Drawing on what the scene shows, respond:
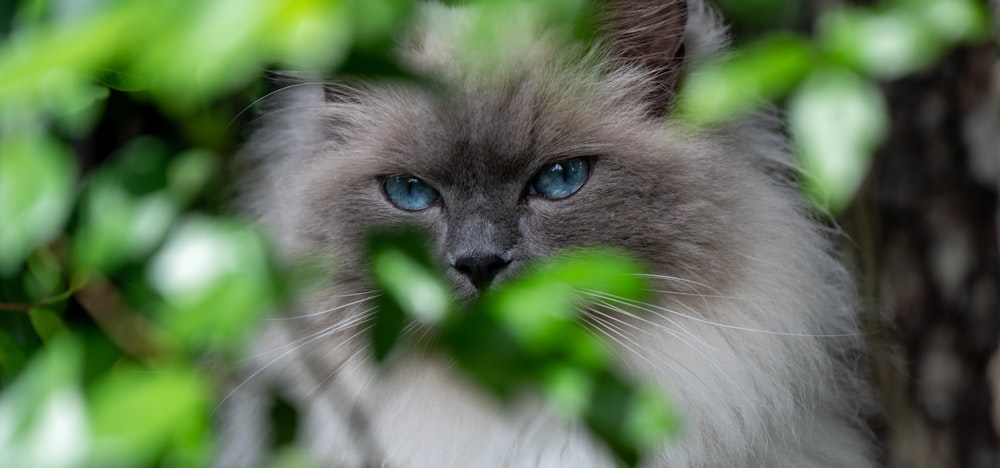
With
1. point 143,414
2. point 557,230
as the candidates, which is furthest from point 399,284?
point 557,230

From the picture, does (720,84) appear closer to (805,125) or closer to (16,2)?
(805,125)

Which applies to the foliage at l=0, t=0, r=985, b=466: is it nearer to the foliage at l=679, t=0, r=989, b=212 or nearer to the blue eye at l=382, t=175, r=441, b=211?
the foliage at l=679, t=0, r=989, b=212

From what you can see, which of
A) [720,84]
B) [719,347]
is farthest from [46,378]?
[719,347]

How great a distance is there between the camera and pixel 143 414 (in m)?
0.62

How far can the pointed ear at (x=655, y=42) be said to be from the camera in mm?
1588

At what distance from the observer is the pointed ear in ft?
5.21

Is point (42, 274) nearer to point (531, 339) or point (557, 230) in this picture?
point (557, 230)

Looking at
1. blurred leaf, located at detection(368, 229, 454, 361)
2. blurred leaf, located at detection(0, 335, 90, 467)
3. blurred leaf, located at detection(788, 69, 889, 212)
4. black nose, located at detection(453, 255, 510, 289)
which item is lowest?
black nose, located at detection(453, 255, 510, 289)

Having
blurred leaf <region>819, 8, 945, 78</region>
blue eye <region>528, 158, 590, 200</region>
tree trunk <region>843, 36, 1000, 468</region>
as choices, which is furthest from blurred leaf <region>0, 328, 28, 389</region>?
tree trunk <region>843, 36, 1000, 468</region>

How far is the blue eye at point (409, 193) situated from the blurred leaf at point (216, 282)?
0.71 m

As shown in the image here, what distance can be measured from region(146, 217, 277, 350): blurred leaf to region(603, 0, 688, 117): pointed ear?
93cm

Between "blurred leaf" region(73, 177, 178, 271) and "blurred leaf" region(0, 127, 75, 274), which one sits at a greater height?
"blurred leaf" region(0, 127, 75, 274)

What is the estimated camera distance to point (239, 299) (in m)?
0.71

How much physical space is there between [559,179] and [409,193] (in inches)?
9.5
